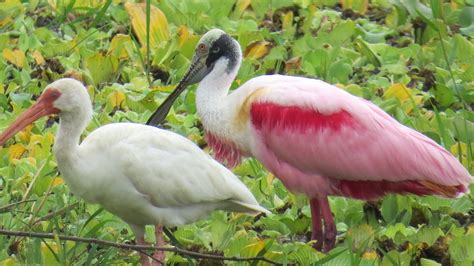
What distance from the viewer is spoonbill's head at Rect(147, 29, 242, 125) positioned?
27.0 feet

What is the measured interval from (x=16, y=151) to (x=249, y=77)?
1759 millimetres

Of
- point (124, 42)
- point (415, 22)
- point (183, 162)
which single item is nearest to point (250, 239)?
point (183, 162)

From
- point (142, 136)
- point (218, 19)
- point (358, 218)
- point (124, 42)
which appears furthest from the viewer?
point (218, 19)

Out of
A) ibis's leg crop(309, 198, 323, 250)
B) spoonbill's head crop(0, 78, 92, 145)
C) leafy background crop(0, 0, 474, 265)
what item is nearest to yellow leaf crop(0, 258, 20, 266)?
leafy background crop(0, 0, 474, 265)

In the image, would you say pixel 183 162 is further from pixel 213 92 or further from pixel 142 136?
pixel 213 92

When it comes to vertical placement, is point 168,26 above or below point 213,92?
below

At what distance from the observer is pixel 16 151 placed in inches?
339

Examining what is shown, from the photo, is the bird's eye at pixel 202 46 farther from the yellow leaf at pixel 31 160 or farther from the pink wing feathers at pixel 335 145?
the yellow leaf at pixel 31 160

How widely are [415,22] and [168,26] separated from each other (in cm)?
165

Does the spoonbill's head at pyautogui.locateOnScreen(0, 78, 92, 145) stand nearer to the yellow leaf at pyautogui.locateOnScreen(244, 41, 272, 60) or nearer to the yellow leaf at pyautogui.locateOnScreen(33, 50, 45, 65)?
the yellow leaf at pyautogui.locateOnScreen(33, 50, 45, 65)

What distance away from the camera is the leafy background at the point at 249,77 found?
745cm

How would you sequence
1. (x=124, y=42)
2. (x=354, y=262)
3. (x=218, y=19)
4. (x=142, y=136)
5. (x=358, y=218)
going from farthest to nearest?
(x=218, y=19) → (x=124, y=42) → (x=358, y=218) → (x=142, y=136) → (x=354, y=262)

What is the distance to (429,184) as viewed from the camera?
7586mm

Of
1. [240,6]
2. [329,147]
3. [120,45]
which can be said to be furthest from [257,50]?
[329,147]
